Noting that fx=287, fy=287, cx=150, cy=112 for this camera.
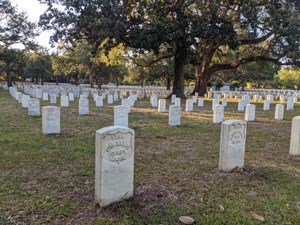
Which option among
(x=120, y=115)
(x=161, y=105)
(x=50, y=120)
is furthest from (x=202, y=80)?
(x=50, y=120)

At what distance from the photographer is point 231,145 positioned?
5082 millimetres

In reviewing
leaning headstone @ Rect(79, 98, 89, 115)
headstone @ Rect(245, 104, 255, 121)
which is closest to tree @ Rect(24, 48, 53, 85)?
leaning headstone @ Rect(79, 98, 89, 115)

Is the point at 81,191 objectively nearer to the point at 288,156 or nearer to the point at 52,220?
the point at 52,220

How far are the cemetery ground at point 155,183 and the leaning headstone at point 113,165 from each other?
15 cm

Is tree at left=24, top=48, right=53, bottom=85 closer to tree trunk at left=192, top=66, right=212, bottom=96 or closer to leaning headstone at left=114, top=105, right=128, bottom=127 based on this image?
tree trunk at left=192, top=66, right=212, bottom=96

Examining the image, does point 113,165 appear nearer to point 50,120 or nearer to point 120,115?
point 50,120

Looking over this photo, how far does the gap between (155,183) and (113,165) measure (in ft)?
3.48

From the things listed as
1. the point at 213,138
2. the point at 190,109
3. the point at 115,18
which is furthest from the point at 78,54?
the point at 213,138

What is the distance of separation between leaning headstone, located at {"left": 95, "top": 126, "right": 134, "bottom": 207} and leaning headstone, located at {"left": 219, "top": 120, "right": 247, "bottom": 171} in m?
1.95

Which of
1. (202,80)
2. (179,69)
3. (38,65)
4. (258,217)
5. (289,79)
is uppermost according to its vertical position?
(38,65)

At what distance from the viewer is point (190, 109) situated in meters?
14.9

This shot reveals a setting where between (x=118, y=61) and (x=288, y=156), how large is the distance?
71.0 ft

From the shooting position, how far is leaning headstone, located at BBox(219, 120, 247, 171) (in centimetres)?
505

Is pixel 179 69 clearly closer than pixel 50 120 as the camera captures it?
No
